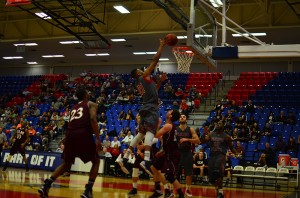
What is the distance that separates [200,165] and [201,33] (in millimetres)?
6703

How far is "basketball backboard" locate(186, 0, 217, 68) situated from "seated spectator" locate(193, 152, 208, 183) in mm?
5234

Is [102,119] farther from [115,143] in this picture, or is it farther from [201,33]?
[201,33]

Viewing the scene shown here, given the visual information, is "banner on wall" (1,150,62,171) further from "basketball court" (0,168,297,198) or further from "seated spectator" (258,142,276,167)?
"seated spectator" (258,142,276,167)

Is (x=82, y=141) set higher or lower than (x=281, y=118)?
lower

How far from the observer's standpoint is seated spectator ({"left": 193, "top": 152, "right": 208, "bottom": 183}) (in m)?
16.6

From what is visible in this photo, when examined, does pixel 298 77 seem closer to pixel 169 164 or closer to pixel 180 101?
pixel 180 101

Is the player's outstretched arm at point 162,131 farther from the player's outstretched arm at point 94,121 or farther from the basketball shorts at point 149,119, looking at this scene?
the player's outstretched arm at point 94,121

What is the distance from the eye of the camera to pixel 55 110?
27.1 m

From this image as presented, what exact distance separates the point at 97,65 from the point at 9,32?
9.31 m

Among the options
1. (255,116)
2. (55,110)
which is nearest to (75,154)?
(255,116)

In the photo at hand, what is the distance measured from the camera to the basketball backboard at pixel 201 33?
10.8 metres

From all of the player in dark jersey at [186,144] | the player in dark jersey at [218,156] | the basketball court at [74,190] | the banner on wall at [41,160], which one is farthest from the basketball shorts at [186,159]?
the banner on wall at [41,160]

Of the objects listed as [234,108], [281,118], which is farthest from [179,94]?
[281,118]

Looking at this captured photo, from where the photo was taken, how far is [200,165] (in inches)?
659
